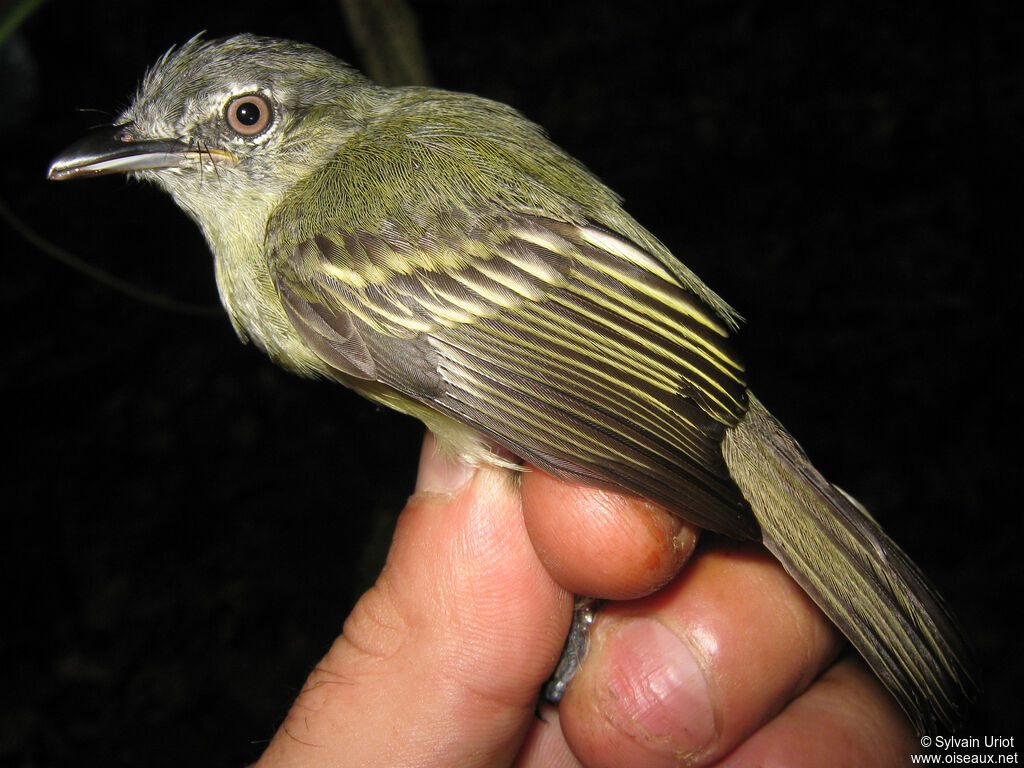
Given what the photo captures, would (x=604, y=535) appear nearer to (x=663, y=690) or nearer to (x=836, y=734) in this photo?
(x=663, y=690)

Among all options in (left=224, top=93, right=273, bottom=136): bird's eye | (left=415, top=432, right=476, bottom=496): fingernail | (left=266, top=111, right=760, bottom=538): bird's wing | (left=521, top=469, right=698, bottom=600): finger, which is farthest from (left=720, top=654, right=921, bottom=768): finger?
(left=224, top=93, right=273, bottom=136): bird's eye

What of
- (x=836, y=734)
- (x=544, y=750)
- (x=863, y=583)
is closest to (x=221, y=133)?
(x=863, y=583)

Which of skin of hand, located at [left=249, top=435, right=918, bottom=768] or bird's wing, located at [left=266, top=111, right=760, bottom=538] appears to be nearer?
bird's wing, located at [left=266, top=111, right=760, bottom=538]

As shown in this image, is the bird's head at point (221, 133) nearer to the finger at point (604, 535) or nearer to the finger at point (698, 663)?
the finger at point (604, 535)

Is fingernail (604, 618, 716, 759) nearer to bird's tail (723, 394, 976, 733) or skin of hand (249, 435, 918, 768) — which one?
skin of hand (249, 435, 918, 768)

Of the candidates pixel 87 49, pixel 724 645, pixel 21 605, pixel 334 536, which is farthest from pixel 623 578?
pixel 87 49
